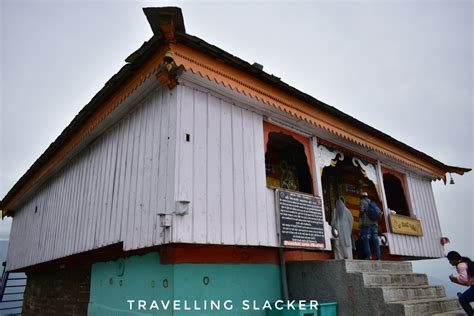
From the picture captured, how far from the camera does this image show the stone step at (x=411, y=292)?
525cm

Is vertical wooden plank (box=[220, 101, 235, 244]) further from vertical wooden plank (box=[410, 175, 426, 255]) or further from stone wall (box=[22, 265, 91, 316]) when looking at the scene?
vertical wooden plank (box=[410, 175, 426, 255])

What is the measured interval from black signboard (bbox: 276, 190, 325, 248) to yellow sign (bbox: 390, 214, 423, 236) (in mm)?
3079

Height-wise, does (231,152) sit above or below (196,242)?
above

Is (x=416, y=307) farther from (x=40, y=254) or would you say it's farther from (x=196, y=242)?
(x=40, y=254)

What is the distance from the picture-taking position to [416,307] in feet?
17.1

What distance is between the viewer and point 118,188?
20.9 feet

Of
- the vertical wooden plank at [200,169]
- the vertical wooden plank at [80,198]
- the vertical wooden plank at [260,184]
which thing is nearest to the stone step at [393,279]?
the vertical wooden plank at [260,184]

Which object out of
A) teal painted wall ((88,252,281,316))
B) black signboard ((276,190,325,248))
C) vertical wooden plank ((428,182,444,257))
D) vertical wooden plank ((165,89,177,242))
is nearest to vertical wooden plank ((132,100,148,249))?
teal painted wall ((88,252,281,316))

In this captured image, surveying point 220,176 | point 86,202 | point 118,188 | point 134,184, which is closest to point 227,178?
point 220,176

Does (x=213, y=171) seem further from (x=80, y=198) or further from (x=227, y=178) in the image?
(x=80, y=198)

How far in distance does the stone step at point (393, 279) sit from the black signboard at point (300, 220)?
3.61 ft

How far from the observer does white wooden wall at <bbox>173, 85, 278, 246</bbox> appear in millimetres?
4906

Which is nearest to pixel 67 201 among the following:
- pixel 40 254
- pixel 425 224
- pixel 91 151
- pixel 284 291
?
pixel 91 151

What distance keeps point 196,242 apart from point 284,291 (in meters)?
2.26
